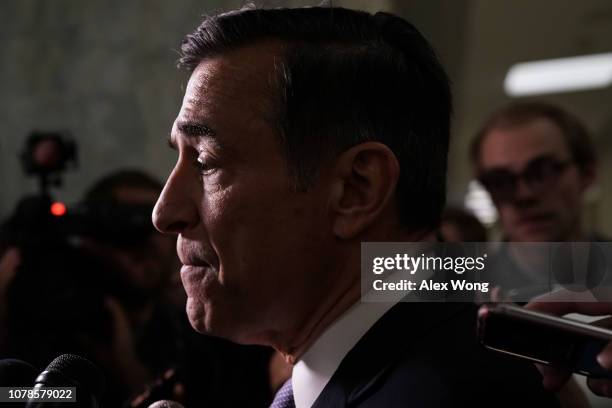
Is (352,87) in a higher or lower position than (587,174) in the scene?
higher

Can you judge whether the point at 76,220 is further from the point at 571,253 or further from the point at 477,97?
the point at 477,97

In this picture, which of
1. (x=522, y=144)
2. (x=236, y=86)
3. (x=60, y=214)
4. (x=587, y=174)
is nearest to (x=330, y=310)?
(x=236, y=86)

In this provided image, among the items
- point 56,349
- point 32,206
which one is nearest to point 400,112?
point 56,349

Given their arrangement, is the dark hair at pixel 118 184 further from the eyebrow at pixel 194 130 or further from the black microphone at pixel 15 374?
the black microphone at pixel 15 374

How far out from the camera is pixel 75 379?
0.58m

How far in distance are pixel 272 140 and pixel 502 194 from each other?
88 centimetres

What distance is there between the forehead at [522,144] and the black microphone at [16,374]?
1.14 metres

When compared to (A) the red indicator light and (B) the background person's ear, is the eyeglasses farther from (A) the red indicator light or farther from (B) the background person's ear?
(A) the red indicator light

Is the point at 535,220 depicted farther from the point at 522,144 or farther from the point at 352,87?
the point at 352,87

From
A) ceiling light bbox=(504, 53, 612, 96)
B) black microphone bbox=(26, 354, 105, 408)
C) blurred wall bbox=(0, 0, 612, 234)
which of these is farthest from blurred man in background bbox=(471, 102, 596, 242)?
ceiling light bbox=(504, 53, 612, 96)

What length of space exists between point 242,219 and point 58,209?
2.27ft

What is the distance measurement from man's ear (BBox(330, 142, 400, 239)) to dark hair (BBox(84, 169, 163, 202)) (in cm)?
77

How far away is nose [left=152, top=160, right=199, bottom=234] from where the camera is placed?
0.76m

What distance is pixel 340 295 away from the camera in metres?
0.80
